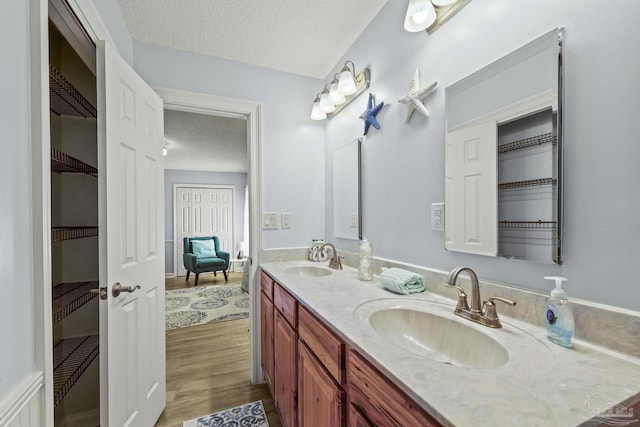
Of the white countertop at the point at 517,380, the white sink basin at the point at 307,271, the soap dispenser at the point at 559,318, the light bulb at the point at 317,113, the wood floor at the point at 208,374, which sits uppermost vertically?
the light bulb at the point at 317,113

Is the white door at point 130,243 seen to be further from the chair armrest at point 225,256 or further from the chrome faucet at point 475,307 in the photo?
the chair armrest at point 225,256

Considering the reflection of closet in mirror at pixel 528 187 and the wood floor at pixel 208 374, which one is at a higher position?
the reflection of closet in mirror at pixel 528 187

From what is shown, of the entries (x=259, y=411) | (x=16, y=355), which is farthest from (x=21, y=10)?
(x=259, y=411)

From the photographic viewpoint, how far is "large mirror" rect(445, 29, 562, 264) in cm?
84

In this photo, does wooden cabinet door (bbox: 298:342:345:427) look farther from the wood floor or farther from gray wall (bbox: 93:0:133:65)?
gray wall (bbox: 93:0:133:65)

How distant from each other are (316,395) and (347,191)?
1.30 metres

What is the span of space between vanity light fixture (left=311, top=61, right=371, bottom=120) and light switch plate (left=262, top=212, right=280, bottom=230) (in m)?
0.85

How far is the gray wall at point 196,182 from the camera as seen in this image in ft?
18.9

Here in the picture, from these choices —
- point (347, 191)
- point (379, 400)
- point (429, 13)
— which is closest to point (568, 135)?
point (429, 13)

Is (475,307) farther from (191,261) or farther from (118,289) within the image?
(191,261)

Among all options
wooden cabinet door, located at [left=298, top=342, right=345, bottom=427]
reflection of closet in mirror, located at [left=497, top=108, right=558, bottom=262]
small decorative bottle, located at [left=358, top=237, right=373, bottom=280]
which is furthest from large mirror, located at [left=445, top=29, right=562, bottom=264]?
wooden cabinet door, located at [left=298, top=342, right=345, bottom=427]

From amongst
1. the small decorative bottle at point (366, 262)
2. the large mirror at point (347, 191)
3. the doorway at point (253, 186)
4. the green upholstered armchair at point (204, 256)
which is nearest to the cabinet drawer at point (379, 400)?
the small decorative bottle at point (366, 262)

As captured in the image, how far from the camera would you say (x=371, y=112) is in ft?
5.49

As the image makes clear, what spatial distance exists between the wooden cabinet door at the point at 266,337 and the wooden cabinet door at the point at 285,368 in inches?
3.8
